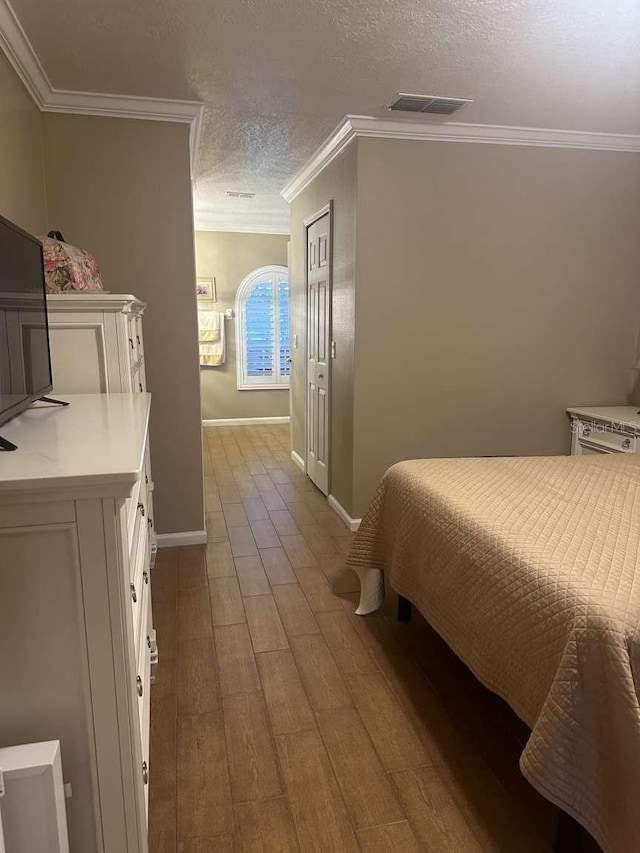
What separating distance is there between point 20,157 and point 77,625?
2.37 metres

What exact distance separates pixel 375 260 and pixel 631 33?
5.23 feet

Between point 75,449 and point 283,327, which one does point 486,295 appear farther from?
point 283,327

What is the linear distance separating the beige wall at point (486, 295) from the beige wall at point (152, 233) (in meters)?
1.03

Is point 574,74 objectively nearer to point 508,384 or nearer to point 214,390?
point 508,384

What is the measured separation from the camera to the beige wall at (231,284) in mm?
7082

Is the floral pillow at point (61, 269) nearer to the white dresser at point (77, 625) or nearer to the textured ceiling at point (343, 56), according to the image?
the textured ceiling at point (343, 56)

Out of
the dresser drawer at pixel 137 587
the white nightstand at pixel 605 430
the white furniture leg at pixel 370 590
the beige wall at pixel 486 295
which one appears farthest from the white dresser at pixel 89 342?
the white nightstand at pixel 605 430

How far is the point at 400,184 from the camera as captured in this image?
3.44m

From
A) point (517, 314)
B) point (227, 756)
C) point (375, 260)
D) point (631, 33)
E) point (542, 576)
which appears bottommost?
point (227, 756)

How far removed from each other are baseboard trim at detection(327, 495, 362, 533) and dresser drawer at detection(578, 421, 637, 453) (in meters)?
1.59

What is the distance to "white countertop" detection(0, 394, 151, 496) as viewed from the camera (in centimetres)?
101

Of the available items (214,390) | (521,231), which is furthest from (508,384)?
(214,390)

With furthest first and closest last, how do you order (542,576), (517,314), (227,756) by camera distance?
1. (517,314)
2. (227,756)
3. (542,576)

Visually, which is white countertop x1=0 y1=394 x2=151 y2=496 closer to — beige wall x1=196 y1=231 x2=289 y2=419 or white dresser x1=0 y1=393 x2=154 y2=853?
white dresser x1=0 y1=393 x2=154 y2=853
